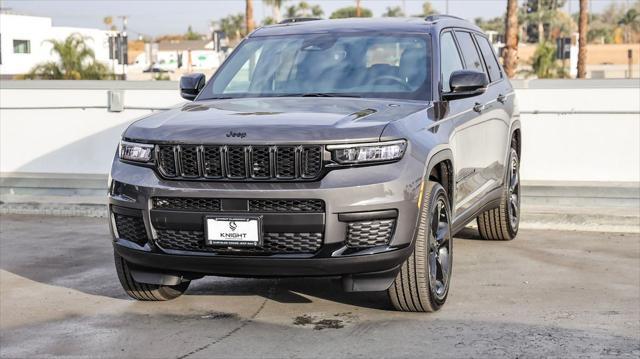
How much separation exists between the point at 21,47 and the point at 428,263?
8298cm

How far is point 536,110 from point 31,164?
620cm

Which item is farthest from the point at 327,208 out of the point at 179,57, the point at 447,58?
the point at 179,57

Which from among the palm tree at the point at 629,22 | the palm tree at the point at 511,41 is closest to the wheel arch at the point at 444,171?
the palm tree at the point at 511,41

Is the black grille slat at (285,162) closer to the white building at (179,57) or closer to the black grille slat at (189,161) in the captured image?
the black grille slat at (189,161)

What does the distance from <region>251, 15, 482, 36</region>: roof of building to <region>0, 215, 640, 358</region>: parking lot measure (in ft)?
5.95

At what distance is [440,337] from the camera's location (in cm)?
596

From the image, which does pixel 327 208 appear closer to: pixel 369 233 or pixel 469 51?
pixel 369 233

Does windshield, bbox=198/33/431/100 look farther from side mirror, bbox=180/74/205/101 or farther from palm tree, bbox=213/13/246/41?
palm tree, bbox=213/13/246/41

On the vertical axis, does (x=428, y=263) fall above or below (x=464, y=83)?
below

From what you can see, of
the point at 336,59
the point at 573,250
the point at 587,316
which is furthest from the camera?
the point at 573,250

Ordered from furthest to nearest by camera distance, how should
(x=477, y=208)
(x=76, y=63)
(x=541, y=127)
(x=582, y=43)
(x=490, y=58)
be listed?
1. (x=582, y=43)
2. (x=76, y=63)
3. (x=541, y=127)
4. (x=490, y=58)
5. (x=477, y=208)

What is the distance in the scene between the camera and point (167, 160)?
611cm

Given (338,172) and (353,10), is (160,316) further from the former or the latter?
(353,10)

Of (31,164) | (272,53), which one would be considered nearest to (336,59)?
(272,53)
